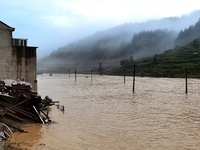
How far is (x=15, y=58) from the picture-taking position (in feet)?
75.4

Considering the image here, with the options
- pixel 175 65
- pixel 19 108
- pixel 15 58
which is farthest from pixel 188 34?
pixel 19 108

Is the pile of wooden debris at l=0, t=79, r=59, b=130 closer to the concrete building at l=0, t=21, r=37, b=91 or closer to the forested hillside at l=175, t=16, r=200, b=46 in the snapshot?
the concrete building at l=0, t=21, r=37, b=91

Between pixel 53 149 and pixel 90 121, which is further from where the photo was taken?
pixel 90 121

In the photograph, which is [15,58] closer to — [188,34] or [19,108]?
[19,108]

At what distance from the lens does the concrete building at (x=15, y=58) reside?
22.2 metres

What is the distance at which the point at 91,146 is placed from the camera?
39.1 feet

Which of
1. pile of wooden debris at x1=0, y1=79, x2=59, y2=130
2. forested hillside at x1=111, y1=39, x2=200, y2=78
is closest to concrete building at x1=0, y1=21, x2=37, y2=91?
pile of wooden debris at x1=0, y1=79, x2=59, y2=130

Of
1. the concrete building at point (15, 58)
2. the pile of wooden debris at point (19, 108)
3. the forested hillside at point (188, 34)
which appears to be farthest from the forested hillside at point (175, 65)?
the pile of wooden debris at point (19, 108)

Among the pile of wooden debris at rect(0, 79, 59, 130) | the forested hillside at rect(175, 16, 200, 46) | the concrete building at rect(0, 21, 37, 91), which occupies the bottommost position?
the pile of wooden debris at rect(0, 79, 59, 130)

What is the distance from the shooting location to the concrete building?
22234 millimetres

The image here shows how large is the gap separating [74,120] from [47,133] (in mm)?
4357

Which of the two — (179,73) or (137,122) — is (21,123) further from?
(179,73)

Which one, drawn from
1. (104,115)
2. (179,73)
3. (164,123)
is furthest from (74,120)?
(179,73)

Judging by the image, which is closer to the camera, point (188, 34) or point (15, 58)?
point (15, 58)
